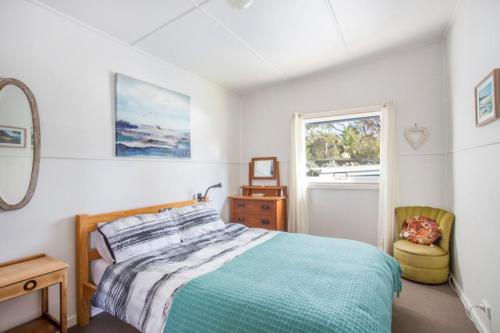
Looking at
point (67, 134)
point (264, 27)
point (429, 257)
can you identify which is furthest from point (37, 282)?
point (429, 257)

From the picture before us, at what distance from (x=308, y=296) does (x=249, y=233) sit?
4.51 feet

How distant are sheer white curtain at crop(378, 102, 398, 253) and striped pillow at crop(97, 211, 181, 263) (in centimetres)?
241

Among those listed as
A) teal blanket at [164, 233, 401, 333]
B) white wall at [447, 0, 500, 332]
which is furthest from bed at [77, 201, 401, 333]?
white wall at [447, 0, 500, 332]

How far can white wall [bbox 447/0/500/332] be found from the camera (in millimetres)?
1602

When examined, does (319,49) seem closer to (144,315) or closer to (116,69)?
(116,69)

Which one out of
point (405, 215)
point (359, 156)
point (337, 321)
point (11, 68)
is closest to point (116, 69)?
point (11, 68)

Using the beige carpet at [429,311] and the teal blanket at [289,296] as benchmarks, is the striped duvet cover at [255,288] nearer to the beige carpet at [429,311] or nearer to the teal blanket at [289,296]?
the teal blanket at [289,296]

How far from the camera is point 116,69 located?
243 centimetres

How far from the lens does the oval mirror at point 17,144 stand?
5.66 ft

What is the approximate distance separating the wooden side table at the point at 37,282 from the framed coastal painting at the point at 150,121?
3.52 ft

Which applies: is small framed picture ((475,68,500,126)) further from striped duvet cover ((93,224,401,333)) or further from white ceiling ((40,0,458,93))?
striped duvet cover ((93,224,401,333))

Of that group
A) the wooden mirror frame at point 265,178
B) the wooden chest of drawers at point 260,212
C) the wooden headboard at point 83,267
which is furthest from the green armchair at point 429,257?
the wooden headboard at point 83,267

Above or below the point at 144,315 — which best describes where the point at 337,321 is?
above

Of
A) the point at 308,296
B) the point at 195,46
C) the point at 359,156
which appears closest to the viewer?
the point at 308,296
